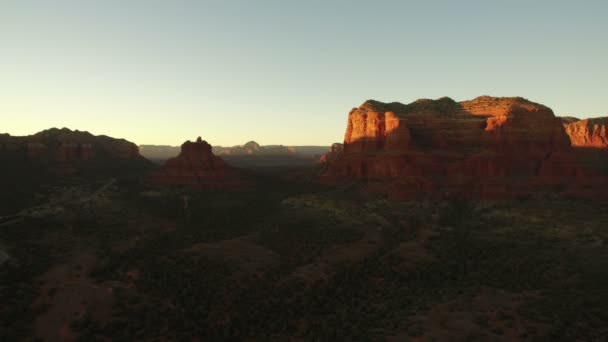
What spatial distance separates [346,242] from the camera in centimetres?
5534

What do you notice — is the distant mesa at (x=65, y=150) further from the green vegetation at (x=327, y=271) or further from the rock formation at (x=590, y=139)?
the rock formation at (x=590, y=139)

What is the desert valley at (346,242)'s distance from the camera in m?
31.7

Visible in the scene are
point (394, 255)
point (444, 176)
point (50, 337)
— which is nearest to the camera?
point (50, 337)

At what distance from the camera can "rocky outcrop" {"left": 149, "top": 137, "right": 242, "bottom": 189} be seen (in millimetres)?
95375

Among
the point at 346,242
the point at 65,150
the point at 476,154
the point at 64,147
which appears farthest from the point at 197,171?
the point at 476,154

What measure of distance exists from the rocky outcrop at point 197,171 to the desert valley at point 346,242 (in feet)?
1.29

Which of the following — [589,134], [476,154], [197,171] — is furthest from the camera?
[589,134]

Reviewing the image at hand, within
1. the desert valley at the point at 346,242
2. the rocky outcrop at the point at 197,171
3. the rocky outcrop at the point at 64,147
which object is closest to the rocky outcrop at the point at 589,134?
the desert valley at the point at 346,242

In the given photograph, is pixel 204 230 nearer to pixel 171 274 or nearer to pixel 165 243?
pixel 165 243

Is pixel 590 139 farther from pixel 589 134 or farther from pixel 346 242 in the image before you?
pixel 346 242

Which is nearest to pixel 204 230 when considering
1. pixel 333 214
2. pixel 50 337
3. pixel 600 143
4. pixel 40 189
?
pixel 333 214

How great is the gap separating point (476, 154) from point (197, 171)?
6184cm

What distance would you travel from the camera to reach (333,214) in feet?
228

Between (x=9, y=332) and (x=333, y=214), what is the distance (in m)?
47.9
